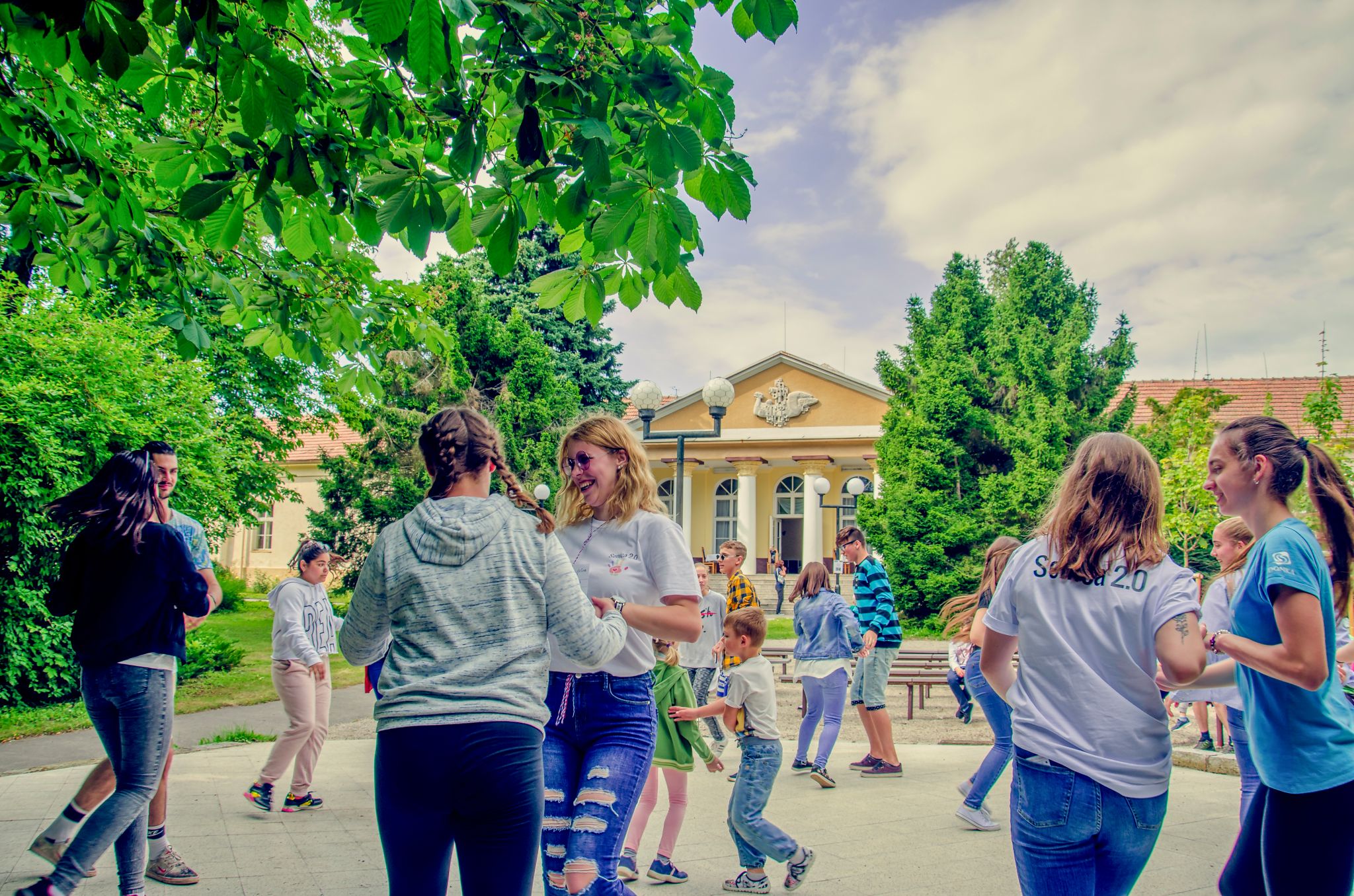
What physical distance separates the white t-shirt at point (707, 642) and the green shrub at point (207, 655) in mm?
7909

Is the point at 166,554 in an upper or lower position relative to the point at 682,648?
upper

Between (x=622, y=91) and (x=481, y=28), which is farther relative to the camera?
(x=481, y=28)

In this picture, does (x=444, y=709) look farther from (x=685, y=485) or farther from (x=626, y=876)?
(x=685, y=485)

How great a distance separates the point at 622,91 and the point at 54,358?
8911 millimetres

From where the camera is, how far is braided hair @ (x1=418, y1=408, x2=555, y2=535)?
2490 mm

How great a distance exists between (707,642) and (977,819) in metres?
3.24

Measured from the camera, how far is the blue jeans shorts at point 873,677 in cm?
764

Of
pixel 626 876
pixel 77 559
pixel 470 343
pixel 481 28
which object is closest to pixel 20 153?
pixel 77 559

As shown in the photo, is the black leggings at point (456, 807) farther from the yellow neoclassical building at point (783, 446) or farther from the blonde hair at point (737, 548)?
the yellow neoclassical building at point (783, 446)

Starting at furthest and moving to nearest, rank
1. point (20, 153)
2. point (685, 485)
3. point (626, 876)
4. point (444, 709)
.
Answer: point (685, 485) → point (626, 876) → point (20, 153) → point (444, 709)

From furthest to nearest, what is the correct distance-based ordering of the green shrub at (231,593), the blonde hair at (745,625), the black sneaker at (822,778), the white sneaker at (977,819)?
1. the green shrub at (231,593)
2. the black sneaker at (822,778)
3. the white sneaker at (977,819)
4. the blonde hair at (745,625)

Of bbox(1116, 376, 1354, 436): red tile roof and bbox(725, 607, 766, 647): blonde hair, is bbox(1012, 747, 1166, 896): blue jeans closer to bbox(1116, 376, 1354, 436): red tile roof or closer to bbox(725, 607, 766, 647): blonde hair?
bbox(725, 607, 766, 647): blonde hair

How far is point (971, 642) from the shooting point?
620cm

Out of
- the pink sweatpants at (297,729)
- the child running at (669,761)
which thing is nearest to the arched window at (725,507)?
the pink sweatpants at (297,729)
